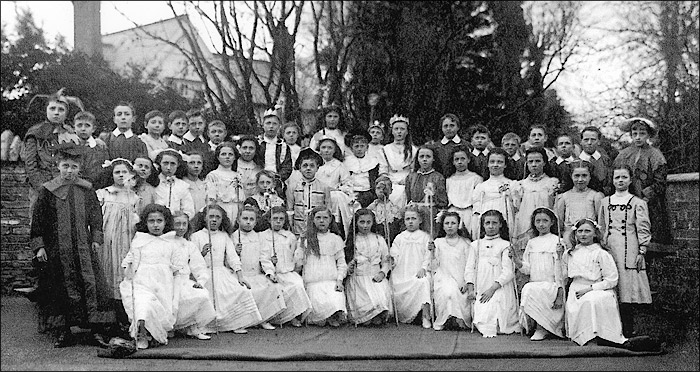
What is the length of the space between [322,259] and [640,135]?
357cm

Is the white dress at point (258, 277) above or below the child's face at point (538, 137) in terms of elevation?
below

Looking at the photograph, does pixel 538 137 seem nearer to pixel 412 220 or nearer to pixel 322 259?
pixel 412 220

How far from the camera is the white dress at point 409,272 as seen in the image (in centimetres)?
838

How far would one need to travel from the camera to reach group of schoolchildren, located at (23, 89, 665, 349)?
23.6 feet

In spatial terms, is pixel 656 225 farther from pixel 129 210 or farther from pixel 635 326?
pixel 129 210

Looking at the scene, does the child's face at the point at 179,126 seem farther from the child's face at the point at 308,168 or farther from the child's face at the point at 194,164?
the child's face at the point at 308,168

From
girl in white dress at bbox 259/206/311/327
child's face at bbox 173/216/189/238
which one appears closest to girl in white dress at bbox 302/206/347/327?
girl in white dress at bbox 259/206/311/327

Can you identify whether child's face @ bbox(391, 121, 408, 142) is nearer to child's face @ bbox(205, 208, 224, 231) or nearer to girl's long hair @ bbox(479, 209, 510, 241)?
girl's long hair @ bbox(479, 209, 510, 241)

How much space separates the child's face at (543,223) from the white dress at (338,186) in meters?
2.24

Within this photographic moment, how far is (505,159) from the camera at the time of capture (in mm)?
8828

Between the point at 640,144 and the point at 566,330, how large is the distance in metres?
2.33

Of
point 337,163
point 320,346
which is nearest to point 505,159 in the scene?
point 337,163

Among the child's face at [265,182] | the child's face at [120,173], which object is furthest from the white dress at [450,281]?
the child's face at [120,173]

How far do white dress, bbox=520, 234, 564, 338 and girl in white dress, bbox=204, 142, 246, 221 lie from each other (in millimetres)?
3080
